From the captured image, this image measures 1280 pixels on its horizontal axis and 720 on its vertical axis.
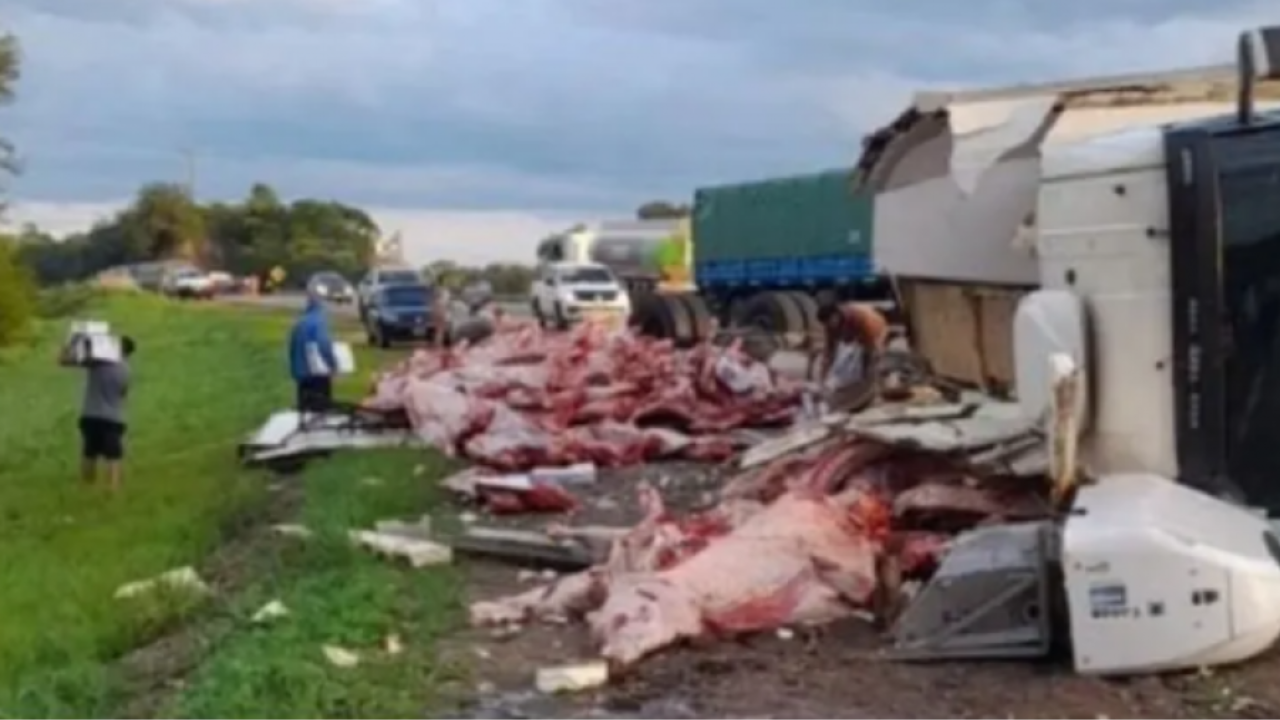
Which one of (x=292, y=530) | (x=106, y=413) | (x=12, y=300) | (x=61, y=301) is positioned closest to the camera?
(x=292, y=530)

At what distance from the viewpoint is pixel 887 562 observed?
10648mm

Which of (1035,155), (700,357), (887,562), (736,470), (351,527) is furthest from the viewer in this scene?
(700,357)

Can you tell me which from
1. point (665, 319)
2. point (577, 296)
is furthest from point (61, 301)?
point (665, 319)

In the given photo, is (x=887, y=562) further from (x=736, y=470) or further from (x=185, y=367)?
(x=185, y=367)

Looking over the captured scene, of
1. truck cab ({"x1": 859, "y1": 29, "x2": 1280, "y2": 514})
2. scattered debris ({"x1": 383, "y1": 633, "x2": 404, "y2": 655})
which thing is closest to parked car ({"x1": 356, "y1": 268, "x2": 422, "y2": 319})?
scattered debris ({"x1": 383, "y1": 633, "x2": 404, "y2": 655})

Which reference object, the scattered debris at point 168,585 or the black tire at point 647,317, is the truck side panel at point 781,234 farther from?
the scattered debris at point 168,585

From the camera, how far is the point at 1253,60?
32.4 ft

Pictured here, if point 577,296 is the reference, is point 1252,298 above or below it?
above

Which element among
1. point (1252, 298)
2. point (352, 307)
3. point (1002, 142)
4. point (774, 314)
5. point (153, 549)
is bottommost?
point (352, 307)

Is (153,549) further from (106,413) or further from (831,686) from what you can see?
(831,686)

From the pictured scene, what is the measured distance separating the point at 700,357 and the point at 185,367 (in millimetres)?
22509

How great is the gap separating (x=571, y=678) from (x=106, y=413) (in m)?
11.0

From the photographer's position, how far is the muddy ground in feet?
28.0

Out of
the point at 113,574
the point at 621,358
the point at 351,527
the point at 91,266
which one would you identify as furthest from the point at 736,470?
the point at 91,266
